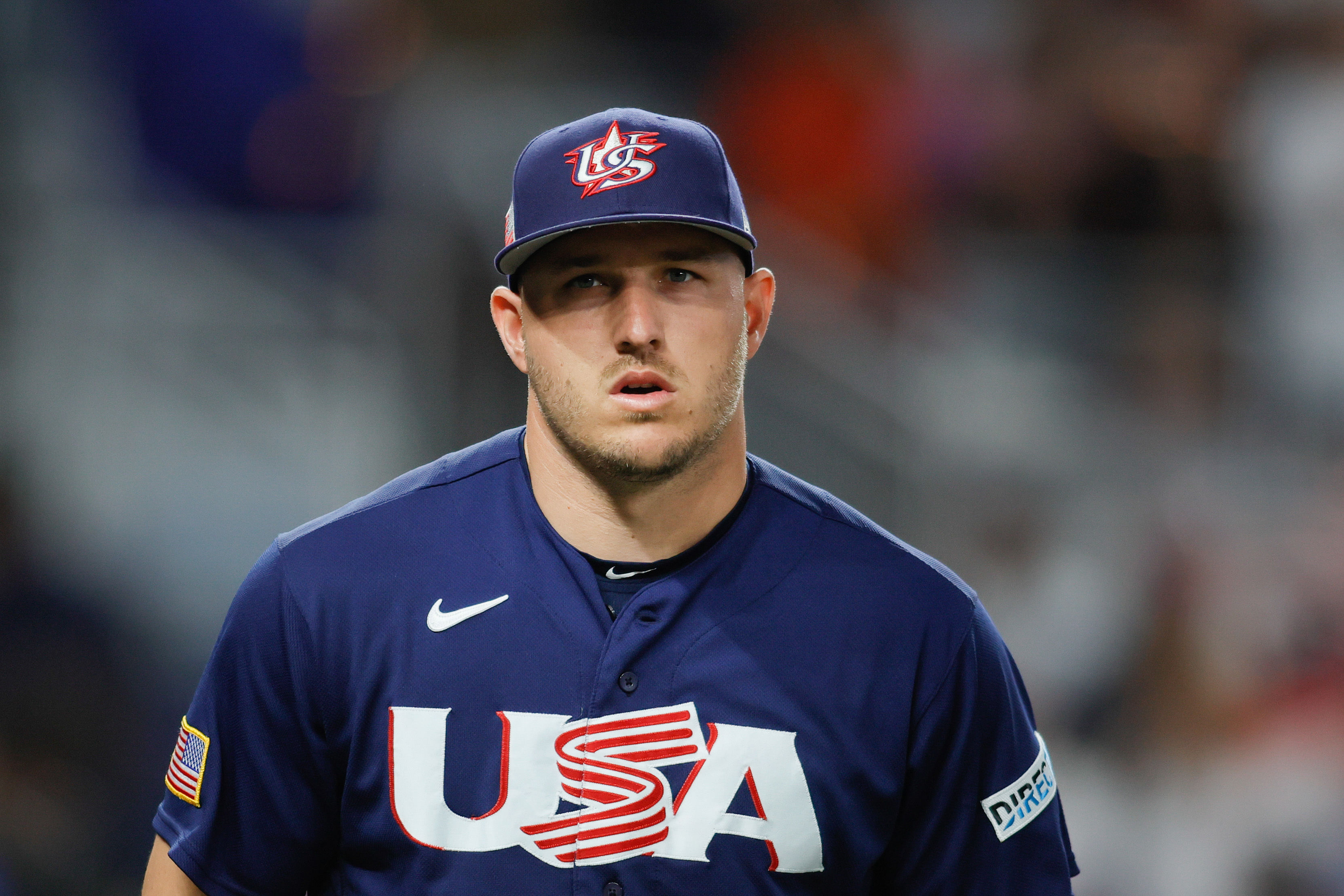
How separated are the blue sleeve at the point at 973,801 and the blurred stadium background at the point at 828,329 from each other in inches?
103

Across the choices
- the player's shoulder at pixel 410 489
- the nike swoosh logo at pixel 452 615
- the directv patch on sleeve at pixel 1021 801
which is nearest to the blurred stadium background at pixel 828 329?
the player's shoulder at pixel 410 489

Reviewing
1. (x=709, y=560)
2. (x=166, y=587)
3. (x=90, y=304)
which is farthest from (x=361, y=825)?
(x=90, y=304)

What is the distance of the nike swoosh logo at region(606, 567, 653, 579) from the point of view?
1871 mm

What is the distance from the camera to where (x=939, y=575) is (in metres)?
1.90

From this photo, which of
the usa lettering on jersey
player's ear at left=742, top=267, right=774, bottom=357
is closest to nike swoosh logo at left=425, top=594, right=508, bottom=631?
the usa lettering on jersey

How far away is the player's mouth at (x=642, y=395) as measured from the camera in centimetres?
174

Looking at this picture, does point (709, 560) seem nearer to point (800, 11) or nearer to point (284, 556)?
point (284, 556)

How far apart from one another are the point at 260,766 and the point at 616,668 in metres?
0.49

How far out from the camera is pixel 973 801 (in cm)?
182

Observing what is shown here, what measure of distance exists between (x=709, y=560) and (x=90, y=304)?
3800 millimetres

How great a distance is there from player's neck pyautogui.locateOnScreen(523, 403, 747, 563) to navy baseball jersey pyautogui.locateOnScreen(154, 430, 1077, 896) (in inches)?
1.3

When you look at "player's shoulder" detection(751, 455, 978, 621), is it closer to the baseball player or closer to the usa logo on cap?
the baseball player

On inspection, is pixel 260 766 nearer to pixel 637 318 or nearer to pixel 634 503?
pixel 634 503

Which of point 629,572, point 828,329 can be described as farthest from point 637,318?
point 828,329
